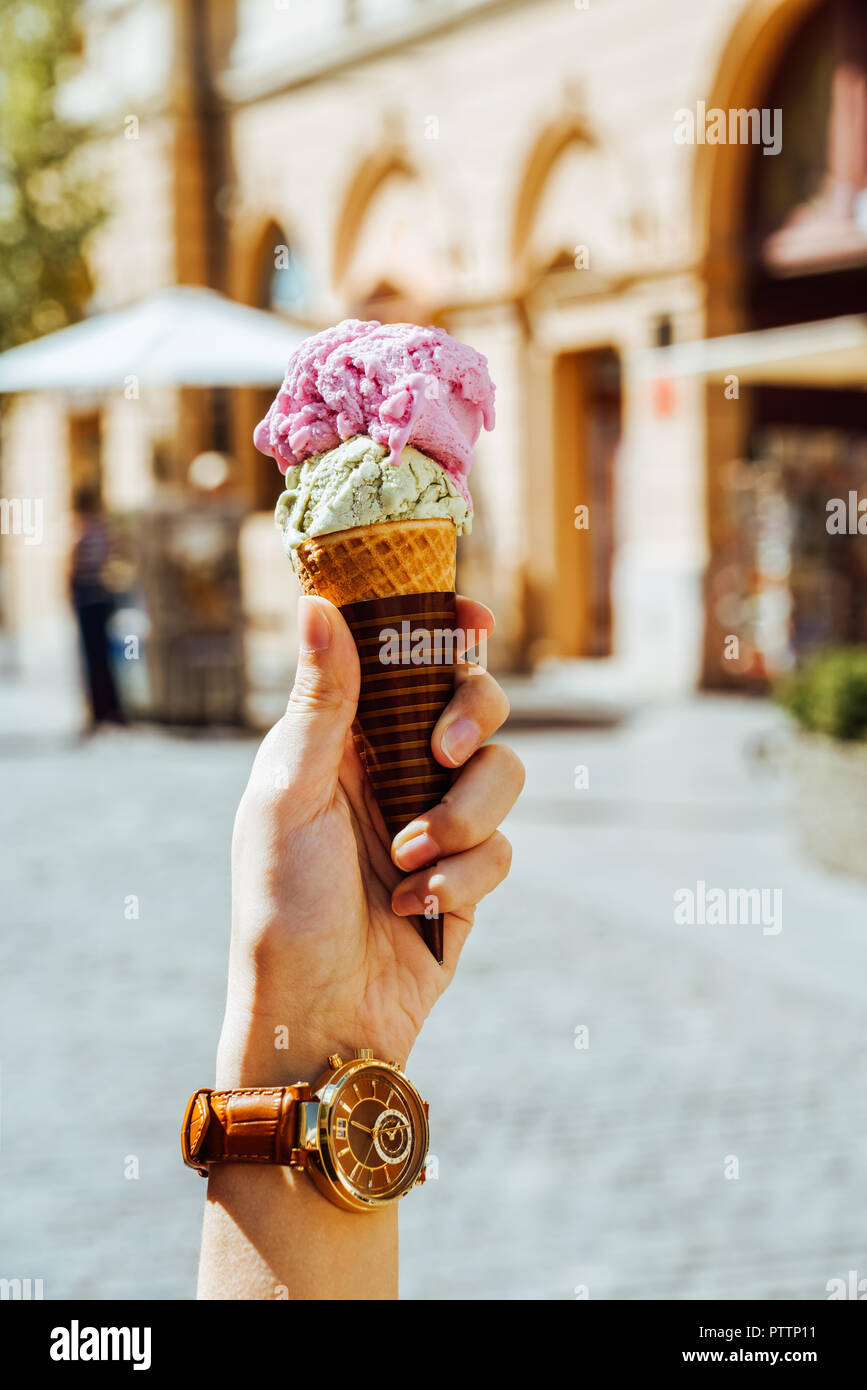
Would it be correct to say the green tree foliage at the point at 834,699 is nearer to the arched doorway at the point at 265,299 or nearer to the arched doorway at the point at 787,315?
the arched doorway at the point at 787,315

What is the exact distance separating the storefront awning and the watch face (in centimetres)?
938

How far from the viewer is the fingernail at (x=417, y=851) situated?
1710mm

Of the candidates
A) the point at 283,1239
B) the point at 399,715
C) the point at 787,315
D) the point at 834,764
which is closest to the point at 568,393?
the point at 787,315

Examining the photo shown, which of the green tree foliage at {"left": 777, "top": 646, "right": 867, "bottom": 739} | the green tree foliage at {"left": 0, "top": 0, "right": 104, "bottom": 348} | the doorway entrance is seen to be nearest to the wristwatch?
the green tree foliage at {"left": 777, "top": 646, "right": 867, "bottom": 739}

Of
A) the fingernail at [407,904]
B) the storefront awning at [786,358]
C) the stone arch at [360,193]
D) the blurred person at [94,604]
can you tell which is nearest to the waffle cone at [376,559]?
the fingernail at [407,904]

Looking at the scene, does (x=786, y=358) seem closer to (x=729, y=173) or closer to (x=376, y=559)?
(x=729, y=173)

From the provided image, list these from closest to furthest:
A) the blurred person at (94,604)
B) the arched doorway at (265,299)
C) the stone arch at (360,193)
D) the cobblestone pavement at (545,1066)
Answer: the cobblestone pavement at (545,1066)
the blurred person at (94,604)
the stone arch at (360,193)
the arched doorway at (265,299)

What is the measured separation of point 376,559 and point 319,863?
324mm

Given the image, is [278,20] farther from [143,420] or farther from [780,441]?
[780,441]

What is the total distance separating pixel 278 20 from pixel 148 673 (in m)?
10.5

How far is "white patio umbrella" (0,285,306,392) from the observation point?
11.0 m

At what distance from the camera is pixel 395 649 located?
1.80 m

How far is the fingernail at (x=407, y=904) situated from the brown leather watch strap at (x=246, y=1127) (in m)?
0.20

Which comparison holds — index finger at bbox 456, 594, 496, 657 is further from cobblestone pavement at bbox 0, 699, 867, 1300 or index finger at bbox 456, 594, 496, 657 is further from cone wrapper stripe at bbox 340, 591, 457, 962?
cobblestone pavement at bbox 0, 699, 867, 1300
